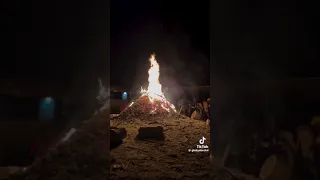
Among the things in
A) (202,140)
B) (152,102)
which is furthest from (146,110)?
(202,140)

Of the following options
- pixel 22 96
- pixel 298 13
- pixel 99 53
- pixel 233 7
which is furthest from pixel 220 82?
pixel 22 96

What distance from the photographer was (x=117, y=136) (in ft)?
8.29

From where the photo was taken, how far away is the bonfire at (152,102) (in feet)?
8.77

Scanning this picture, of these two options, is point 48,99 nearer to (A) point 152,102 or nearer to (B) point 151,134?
(B) point 151,134

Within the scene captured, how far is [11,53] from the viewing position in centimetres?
246

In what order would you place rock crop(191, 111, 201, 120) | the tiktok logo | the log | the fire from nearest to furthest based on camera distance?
the tiktok logo
the log
the fire
rock crop(191, 111, 201, 120)

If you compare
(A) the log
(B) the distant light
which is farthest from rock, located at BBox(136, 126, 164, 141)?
(A) the log

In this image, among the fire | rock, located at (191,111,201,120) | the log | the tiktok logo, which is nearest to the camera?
the tiktok logo

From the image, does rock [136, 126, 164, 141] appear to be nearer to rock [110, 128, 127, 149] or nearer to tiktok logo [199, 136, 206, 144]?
rock [110, 128, 127, 149]

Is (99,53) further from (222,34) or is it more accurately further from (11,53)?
(222,34)

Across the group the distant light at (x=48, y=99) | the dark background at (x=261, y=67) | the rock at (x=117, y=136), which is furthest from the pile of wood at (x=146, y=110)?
the dark background at (x=261, y=67)

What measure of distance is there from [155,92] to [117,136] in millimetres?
751

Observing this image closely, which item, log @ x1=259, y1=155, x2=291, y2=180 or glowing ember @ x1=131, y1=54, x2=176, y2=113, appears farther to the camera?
glowing ember @ x1=131, y1=54, x2=176, y2=113

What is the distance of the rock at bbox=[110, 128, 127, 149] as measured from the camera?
96.1 inches
